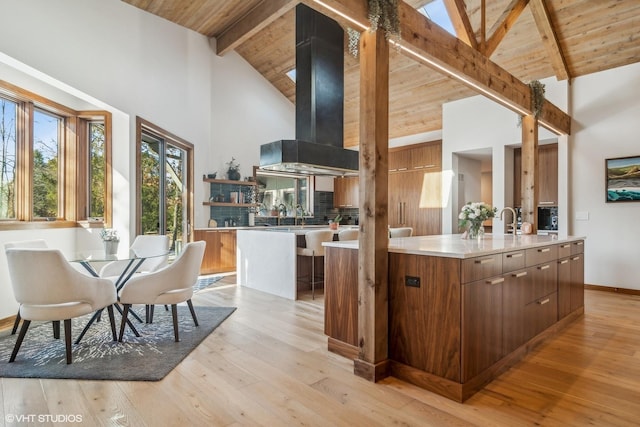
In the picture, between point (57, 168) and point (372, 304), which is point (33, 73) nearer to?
point (57, 168)

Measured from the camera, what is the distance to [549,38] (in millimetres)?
4895

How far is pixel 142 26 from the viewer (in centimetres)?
486

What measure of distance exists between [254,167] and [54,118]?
3.74m

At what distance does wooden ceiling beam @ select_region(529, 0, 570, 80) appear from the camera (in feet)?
15.2

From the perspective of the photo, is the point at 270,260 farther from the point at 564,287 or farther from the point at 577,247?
the point at 577,247

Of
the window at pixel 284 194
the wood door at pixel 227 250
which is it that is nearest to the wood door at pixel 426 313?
the wood door at pixel 227 250

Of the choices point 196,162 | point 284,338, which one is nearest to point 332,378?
point 284,338

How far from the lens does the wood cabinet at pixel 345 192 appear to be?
8.73 metres

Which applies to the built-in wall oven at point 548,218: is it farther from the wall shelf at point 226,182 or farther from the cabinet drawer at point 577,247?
the wall shelf at point 226,182

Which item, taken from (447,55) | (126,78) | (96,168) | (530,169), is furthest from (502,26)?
(96,168)

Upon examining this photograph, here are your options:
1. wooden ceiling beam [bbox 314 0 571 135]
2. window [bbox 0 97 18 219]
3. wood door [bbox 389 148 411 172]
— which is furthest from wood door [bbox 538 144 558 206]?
window [bbox 0 97 18 219]

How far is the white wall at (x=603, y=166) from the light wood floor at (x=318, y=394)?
253 centimetres

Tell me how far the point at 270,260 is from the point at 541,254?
10.8 ft

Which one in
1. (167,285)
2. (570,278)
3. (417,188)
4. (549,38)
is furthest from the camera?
(417,188)
